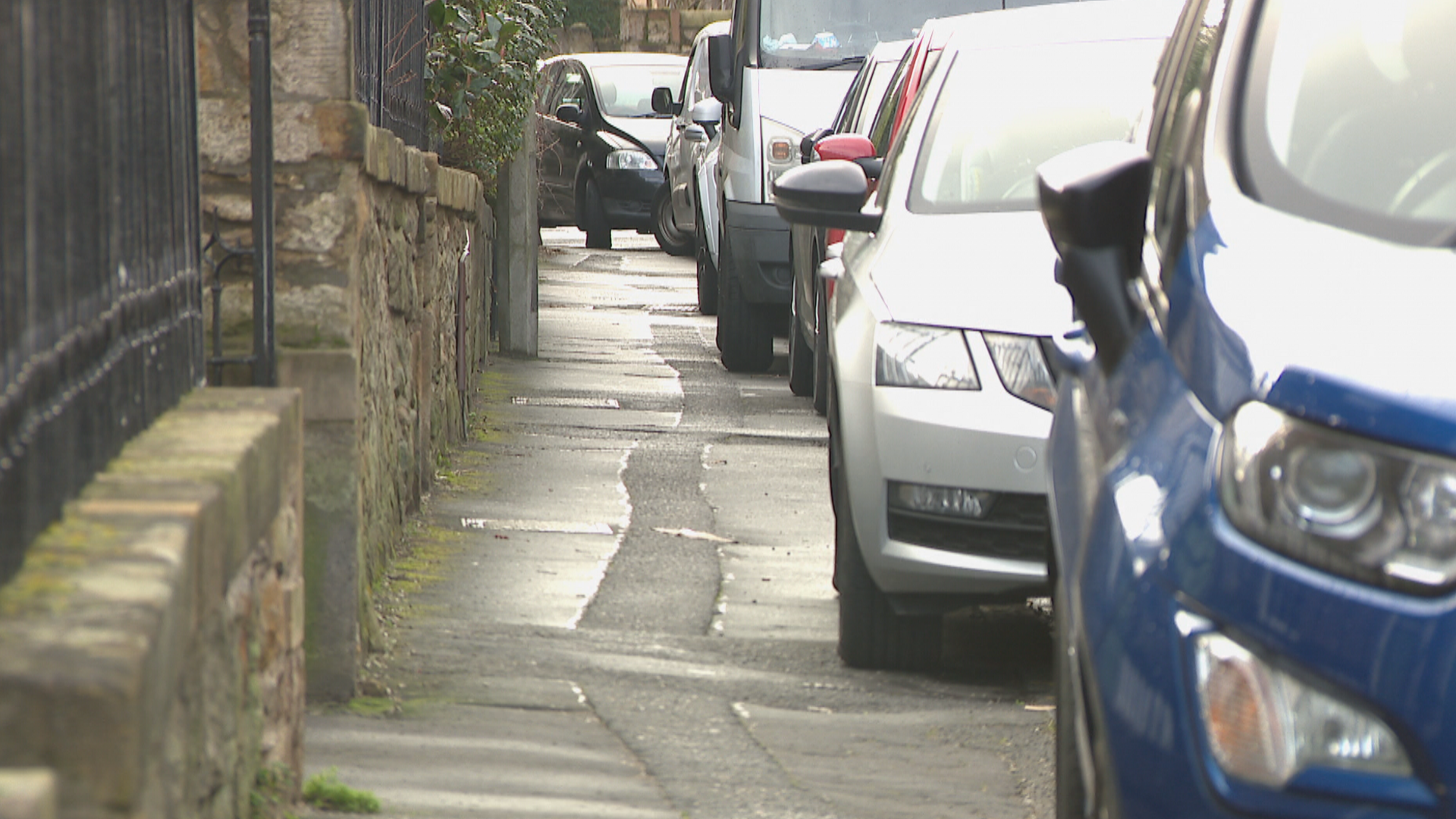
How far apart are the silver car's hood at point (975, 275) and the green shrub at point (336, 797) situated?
203cm

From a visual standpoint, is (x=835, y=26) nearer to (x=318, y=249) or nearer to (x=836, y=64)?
(x=836, y=64)

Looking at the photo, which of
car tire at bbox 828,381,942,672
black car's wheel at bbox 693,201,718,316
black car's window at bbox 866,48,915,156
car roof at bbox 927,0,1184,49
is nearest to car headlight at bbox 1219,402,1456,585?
car tire at bbox 828,381,942,672

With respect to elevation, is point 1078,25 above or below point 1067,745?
above

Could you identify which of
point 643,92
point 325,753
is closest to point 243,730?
point 325,753

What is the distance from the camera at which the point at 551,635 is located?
5.84 m

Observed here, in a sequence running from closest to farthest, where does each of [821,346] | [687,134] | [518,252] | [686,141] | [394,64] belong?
[394,64] < [821,346] < [518,252] < [687,134] < [686,141]

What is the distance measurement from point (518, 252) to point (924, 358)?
24.5 feet

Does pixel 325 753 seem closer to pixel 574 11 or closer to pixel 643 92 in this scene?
pixel 643 92

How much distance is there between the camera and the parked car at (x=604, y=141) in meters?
19.9

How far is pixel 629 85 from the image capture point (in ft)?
68.1

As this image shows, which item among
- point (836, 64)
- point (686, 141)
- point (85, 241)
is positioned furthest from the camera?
point (686, 141)

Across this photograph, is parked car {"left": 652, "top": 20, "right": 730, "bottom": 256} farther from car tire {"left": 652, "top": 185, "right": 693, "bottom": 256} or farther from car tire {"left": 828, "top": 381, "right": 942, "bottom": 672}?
car tire {"left": 828, "top": 381, "right": 942, "bottom": 672}

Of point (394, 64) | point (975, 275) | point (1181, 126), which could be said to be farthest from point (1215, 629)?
point (394, 64)

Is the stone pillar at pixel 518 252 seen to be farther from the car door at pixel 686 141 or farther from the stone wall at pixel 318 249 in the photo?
the stone wall at pixel 318 249
